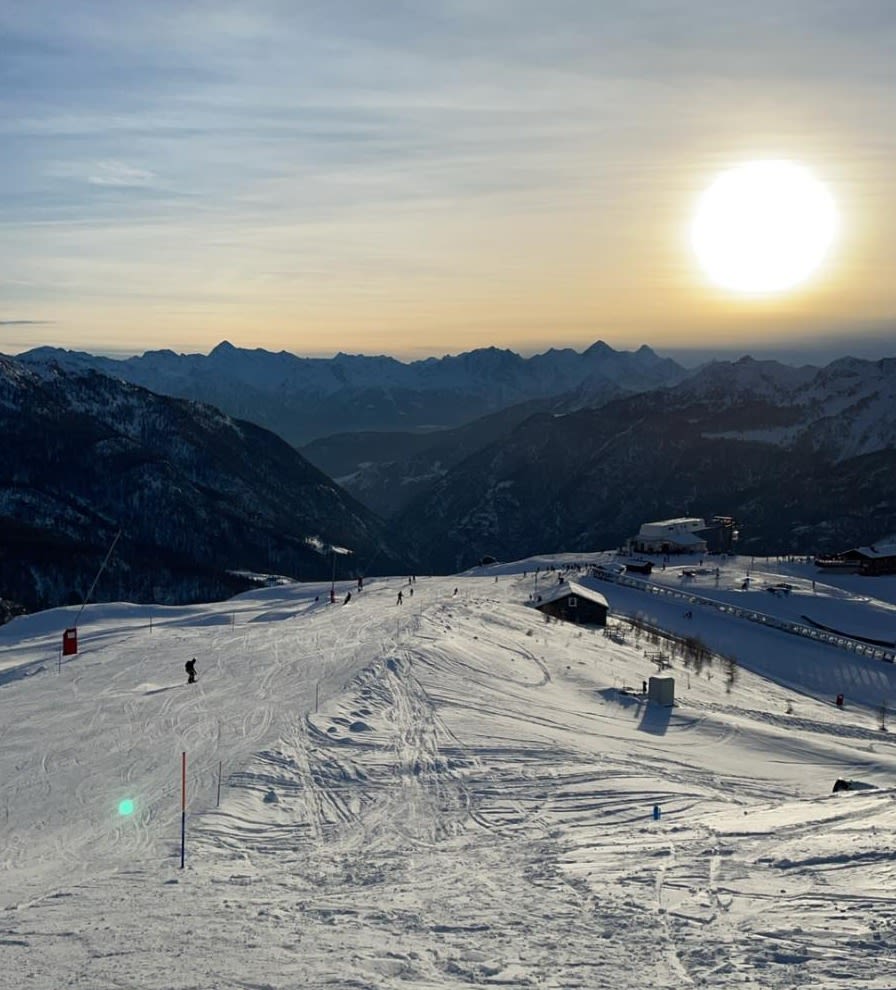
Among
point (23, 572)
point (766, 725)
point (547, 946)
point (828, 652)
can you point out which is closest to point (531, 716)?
point (766, 725)

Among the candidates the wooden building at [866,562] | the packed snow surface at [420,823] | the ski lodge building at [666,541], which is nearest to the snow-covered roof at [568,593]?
the packed snow surface at [420,823]

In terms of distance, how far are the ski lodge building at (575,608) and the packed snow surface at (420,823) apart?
15.3 meters

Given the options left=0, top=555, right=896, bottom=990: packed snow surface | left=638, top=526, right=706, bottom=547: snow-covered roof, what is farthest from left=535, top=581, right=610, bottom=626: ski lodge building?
left=638, top=526, right=706, bottom=547: snow-covered roof

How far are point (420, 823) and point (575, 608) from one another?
4075cm

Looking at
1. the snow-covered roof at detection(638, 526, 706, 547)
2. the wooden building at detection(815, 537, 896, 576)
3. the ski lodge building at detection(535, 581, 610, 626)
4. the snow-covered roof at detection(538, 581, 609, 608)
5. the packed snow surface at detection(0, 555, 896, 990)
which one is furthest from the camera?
the snow-covered roof at detection(638, 526, 706, 547)

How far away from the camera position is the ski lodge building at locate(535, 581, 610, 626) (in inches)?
2353

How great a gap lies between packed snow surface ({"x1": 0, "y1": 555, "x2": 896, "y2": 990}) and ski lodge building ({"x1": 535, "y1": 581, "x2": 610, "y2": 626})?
15.3 metres

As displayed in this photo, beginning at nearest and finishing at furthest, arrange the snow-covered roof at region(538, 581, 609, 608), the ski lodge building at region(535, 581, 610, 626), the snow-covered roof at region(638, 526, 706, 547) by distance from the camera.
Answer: the ski lodge building at region(535, 581, 610, 626) < the snow-covered roof at region(538, 581, 609, 608) < the snow-covered roof at region(638, 526, 706, 547)

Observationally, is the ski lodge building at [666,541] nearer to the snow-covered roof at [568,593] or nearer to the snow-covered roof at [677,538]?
the snow-covered roof at [677,538]

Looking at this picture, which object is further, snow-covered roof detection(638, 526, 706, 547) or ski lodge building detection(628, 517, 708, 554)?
snow-covered roof detection(638, 526, 706, 547)

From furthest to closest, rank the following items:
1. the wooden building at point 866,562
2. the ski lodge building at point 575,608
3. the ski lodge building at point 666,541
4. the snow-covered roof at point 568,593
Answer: the ski lodge building at point 666,541 < the wooden building at point 866,562 < the snow-covered roof at point 568,593 < the ski lodge building at point 575,608

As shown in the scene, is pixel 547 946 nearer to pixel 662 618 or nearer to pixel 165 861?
pixel 165 861

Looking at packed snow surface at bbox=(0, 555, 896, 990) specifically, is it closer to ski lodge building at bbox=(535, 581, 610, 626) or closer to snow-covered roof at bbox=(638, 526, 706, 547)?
ski lodge building at bbox=(535, 581, 610, 626)

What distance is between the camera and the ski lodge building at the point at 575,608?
2353 inches
